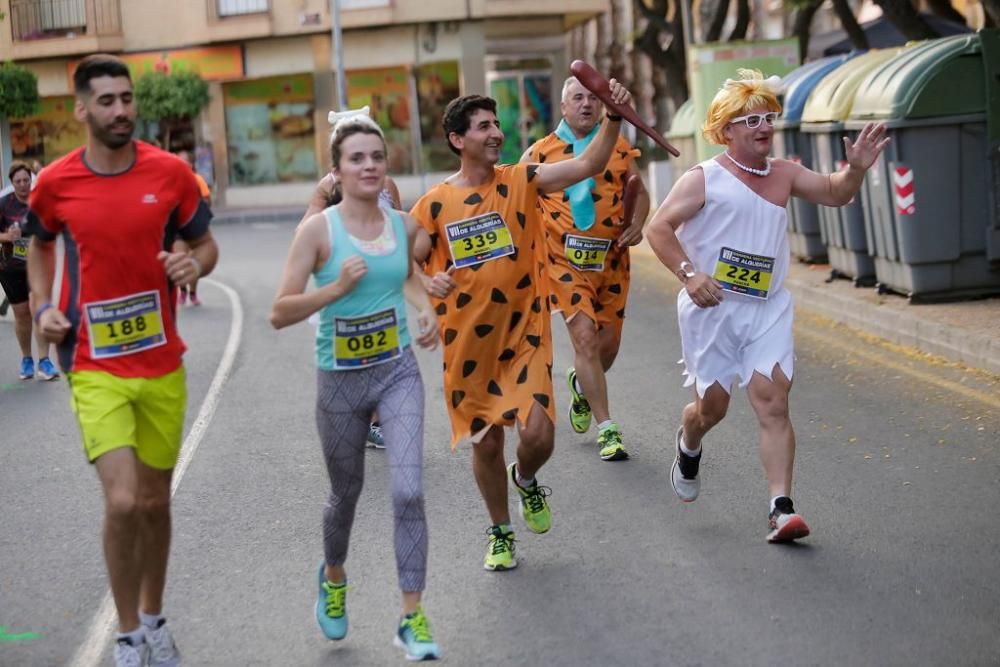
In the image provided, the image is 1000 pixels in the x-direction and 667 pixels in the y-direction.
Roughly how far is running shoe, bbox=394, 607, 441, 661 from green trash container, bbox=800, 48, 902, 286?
10266mm

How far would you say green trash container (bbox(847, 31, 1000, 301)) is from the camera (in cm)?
1338

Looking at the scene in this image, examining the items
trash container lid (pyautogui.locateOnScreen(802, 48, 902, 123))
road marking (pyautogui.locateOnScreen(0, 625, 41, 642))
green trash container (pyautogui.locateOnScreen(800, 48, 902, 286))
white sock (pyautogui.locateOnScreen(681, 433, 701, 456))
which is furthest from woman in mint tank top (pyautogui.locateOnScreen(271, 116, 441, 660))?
trash container lid (pyautogui.locateOnScreen(802, 48, 902, 123))

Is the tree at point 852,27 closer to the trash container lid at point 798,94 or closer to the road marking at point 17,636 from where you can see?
the trash container lid at point 798,94

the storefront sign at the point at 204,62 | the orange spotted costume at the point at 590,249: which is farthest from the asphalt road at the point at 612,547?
the storefront sign at the point at 204,62

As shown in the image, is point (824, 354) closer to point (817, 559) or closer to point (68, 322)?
point (817, 559)

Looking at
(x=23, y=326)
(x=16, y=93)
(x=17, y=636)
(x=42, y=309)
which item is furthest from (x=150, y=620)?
(x=16, y=93)

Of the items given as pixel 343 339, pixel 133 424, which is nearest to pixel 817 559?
pixel 343 339

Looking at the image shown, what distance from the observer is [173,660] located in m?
5.45

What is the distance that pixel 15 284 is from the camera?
1391cm

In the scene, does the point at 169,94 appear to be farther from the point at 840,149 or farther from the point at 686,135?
the point at 840,149

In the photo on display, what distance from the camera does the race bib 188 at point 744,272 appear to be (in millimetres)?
6926

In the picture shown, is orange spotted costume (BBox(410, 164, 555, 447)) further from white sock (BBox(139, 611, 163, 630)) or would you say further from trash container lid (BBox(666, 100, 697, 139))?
trash container lid (BBox(666, 100, 697, 139))

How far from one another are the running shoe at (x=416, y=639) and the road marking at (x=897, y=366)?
532cm

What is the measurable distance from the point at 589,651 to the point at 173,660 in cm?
139
